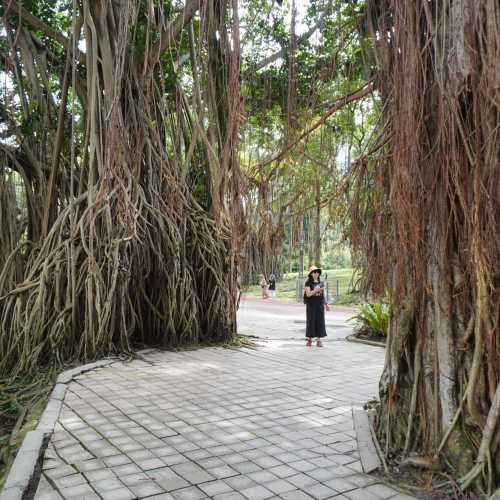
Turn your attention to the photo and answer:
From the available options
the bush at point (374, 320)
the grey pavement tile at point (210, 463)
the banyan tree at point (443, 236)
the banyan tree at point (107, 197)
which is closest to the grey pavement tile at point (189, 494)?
the grey pavement tile at point (210, 463)

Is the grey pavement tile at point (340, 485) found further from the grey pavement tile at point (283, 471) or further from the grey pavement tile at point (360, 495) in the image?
the grey pavement tile at point (283, 471)

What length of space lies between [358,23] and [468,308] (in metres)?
2.10

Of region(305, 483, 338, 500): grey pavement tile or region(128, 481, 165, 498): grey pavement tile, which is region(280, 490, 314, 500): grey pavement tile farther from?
region(128, 481, 165, 498): grey pavement tile

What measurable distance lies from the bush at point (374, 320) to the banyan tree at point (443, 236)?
207 inches

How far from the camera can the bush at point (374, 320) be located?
8.29m

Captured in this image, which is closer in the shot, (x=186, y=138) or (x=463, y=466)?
(x=463, y=466)

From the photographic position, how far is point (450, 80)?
8.41ft

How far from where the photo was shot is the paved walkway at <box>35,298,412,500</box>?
275 cm

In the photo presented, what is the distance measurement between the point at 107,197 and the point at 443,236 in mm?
4064

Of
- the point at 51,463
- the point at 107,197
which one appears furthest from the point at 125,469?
the point at 107,197

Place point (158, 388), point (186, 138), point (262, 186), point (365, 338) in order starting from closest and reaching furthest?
point (262, 186) < point (158, 388) < point (186, 138) < point (365, 338)

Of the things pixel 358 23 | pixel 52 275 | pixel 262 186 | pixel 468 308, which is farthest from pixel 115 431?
pixel 358 23

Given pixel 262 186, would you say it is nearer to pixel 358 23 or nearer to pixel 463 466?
pixel 358 23

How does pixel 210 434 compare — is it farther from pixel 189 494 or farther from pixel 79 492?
pixel 79 492
